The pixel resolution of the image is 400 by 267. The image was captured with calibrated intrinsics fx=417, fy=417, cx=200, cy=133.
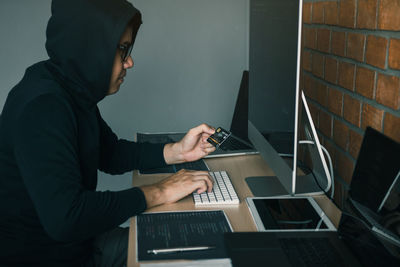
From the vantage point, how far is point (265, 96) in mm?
1318

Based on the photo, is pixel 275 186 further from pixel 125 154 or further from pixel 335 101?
pixel 125 154

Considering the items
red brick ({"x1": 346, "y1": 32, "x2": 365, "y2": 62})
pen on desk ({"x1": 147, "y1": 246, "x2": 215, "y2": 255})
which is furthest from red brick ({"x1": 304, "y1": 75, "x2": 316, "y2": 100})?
pen on desk ({"x1": 147, "y1": 246, "x2": 215, "y2": 255})

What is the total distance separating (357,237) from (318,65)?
34.9 inches

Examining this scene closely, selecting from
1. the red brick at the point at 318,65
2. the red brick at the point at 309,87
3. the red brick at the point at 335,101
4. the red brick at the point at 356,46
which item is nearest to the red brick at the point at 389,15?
the red brick at the point at 356,46

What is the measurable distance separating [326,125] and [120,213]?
0.85m

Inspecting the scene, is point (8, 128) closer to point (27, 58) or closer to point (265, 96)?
point (265, 96)

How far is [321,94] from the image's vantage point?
1.56 metres

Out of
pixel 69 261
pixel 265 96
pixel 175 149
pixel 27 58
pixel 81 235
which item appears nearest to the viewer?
pixel 81 235

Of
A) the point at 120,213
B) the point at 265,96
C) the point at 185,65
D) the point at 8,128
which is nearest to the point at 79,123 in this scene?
the point at 8,128

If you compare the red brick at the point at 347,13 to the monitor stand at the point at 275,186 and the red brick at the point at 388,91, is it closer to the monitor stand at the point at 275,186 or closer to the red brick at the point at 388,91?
the red brick at the point at 388,91

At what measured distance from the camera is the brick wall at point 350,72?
3.57ft

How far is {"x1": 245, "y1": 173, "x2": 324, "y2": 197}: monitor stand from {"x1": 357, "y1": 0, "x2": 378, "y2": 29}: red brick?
0.48 metres

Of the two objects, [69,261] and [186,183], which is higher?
[186,183]

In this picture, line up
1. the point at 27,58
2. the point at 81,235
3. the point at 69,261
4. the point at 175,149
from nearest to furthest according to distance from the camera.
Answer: the point at 81,235 < the point at 69,261 < the point at 175,149 < the point at 27,58
